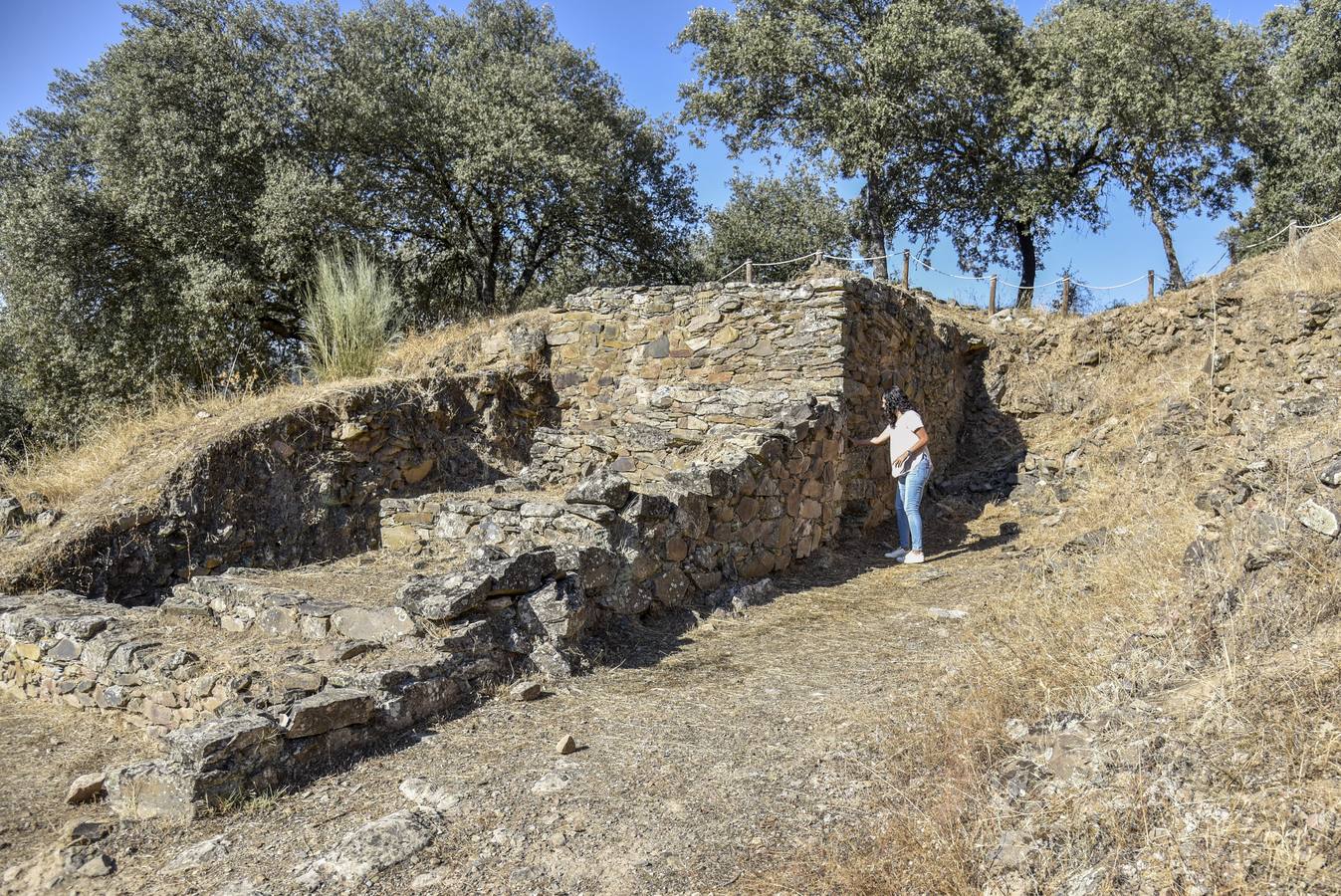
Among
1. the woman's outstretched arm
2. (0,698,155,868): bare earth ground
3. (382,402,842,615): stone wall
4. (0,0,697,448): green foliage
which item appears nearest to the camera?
(0,698,155,868): bare earth ground

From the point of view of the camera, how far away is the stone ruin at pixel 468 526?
5.02m

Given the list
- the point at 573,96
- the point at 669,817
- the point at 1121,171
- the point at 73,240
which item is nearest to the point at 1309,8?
the point at 1121,171

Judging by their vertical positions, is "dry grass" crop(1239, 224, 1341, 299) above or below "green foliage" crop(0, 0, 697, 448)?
below

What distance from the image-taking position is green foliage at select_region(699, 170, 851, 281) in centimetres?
2453

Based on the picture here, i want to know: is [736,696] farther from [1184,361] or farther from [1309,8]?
[1309,8]

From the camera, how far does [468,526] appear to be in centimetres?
723

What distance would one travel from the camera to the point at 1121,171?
69.4ft

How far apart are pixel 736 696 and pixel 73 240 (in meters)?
15.3

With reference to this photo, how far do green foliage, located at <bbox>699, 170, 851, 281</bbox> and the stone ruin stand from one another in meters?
11.6

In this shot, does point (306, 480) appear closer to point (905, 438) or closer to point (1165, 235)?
point (905, 438)

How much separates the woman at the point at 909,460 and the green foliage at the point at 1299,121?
1427 cm

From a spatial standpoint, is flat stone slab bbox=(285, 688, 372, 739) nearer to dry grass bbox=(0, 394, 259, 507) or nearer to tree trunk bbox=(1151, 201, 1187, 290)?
dry grass bbox=(0, 394, 259, 507)

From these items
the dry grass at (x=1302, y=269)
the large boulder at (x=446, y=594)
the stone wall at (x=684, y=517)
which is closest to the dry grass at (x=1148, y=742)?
the stone wall at (x=684, y=517)

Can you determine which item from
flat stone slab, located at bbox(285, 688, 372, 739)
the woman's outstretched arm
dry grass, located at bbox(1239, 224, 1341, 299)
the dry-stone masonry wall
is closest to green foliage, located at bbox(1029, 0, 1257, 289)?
Result: dry grass, located at bbox(1239, 224, 1341, 299)
